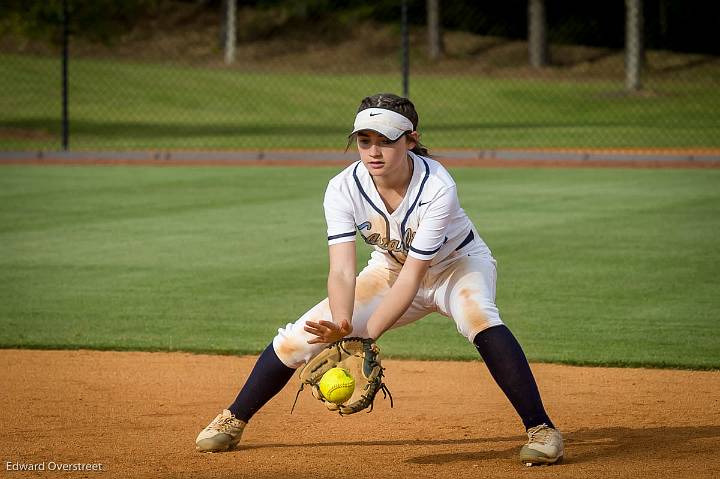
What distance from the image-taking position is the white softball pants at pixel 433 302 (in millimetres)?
5312

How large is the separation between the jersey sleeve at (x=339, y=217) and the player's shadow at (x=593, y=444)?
1.00 meters

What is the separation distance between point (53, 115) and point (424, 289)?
24678mm

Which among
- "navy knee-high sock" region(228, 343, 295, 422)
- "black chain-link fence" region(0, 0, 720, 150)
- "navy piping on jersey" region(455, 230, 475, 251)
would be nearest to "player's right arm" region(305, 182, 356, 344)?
"navy knee-high sock" region(228, 343, 295, 422)

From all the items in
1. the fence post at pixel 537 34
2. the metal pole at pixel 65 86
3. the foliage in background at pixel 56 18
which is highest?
the fence post at pixel 537 34

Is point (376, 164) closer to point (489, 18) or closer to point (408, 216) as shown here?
point (408, 216)

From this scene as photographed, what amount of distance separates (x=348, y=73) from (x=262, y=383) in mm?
32375

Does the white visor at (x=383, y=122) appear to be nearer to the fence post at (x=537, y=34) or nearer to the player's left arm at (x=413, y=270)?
the player's left arm at (x=413, y=270)

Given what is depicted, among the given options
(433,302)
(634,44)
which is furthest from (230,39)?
(433,302)

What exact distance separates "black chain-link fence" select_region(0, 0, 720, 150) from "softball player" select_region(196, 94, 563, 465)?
17.0 metres

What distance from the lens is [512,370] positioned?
5.21 m

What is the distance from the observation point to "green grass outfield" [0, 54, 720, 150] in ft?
79.6

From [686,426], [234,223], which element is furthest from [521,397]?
[234,223]

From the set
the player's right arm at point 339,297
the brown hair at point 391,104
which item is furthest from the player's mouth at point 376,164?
the player's right arm at point 339,297

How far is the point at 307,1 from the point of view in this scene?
41.3 metres
